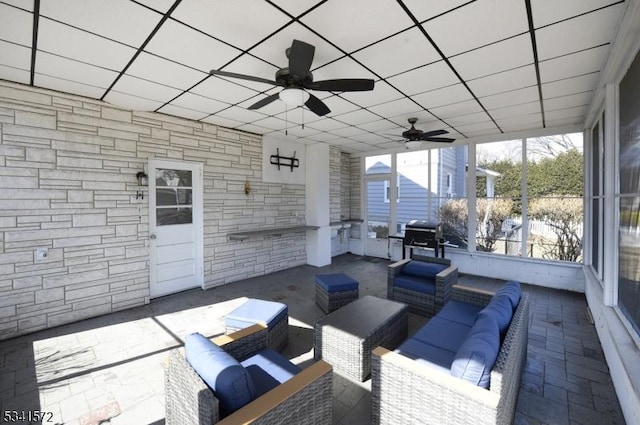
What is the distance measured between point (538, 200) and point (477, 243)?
1310 mm

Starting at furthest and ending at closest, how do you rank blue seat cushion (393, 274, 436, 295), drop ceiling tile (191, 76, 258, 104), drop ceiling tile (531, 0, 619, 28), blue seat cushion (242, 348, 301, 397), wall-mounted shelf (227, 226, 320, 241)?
wall-mounted shelf (227, 226, 320, 241) → blue seat cushion (393, 274, 436, 295) → drop ceiling tile (191, 76, 258, 104) → drop ceiling tile (531, 0, 619, 28) → blue seat cushion (242, 348, 301, 397)

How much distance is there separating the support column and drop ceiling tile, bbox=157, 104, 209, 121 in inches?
102

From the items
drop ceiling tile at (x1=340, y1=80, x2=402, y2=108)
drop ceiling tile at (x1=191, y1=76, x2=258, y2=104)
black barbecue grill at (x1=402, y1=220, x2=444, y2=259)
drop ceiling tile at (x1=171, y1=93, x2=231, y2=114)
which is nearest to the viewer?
drop ceiling tile at (x1=191, y1=76, x2=258, y2=104)

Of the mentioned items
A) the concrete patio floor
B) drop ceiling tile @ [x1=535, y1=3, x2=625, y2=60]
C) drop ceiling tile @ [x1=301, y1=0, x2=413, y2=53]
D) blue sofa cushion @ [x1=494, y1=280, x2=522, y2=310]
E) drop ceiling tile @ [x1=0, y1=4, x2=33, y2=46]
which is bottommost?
the concrete patio floor

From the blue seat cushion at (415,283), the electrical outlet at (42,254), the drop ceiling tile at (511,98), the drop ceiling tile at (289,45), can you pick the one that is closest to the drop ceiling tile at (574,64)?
the drop ceiling tile at (511,98)

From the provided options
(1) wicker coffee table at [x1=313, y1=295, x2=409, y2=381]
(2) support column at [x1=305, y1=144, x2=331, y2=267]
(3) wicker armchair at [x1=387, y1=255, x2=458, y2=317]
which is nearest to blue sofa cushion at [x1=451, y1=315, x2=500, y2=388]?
(1) wicker coffee table at [x1=313, y1=295, x2=409, y2=381]

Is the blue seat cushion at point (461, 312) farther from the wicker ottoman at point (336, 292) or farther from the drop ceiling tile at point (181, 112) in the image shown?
the drop ceiling tile at point (181, 112)

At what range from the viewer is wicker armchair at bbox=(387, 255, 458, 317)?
136 inches

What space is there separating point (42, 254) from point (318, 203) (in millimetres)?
4430

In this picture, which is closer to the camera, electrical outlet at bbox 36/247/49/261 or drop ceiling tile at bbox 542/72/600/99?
drop ceiling tile at bbox 542/72/600/99

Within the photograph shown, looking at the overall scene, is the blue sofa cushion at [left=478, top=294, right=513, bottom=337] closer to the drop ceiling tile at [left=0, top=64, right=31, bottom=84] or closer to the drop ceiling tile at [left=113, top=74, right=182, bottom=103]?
the drop ceiling tile at [left=113, top=74, right=182, bottom=103]

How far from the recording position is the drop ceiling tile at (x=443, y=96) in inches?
127

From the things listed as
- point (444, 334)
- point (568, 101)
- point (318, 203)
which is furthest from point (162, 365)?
point (568, 101)

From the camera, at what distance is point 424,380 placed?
5.13 ft
